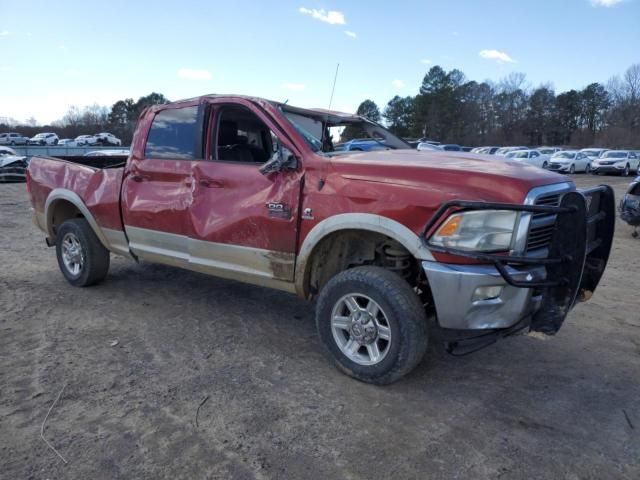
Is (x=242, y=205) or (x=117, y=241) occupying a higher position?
(x=242, y=205)

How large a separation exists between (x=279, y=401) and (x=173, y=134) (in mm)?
2738

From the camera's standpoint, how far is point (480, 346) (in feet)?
10.6

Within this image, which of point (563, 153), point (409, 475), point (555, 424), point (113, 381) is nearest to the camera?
point (409, 475)

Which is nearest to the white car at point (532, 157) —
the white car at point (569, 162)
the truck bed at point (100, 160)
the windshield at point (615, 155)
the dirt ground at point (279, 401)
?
the white car at point (569, 162)

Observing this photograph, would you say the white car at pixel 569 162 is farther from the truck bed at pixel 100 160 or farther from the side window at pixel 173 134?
the side window at pixel 173 134

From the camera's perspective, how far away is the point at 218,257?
4.25 metres

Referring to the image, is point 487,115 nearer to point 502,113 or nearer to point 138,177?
point 502,113

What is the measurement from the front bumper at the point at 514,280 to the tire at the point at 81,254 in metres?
3.99

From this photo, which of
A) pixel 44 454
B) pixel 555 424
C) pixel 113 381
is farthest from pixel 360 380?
pixel 44 454

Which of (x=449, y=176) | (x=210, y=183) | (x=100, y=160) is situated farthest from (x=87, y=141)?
(x=449, y=176)

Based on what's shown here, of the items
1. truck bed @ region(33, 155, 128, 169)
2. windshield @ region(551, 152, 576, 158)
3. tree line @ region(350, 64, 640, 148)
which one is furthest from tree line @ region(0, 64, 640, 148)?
truck bed @ region(33, 155, 128, 169)

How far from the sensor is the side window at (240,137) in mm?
4406

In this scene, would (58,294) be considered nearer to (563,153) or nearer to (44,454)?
(44,454)

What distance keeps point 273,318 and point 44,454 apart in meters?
2.41
